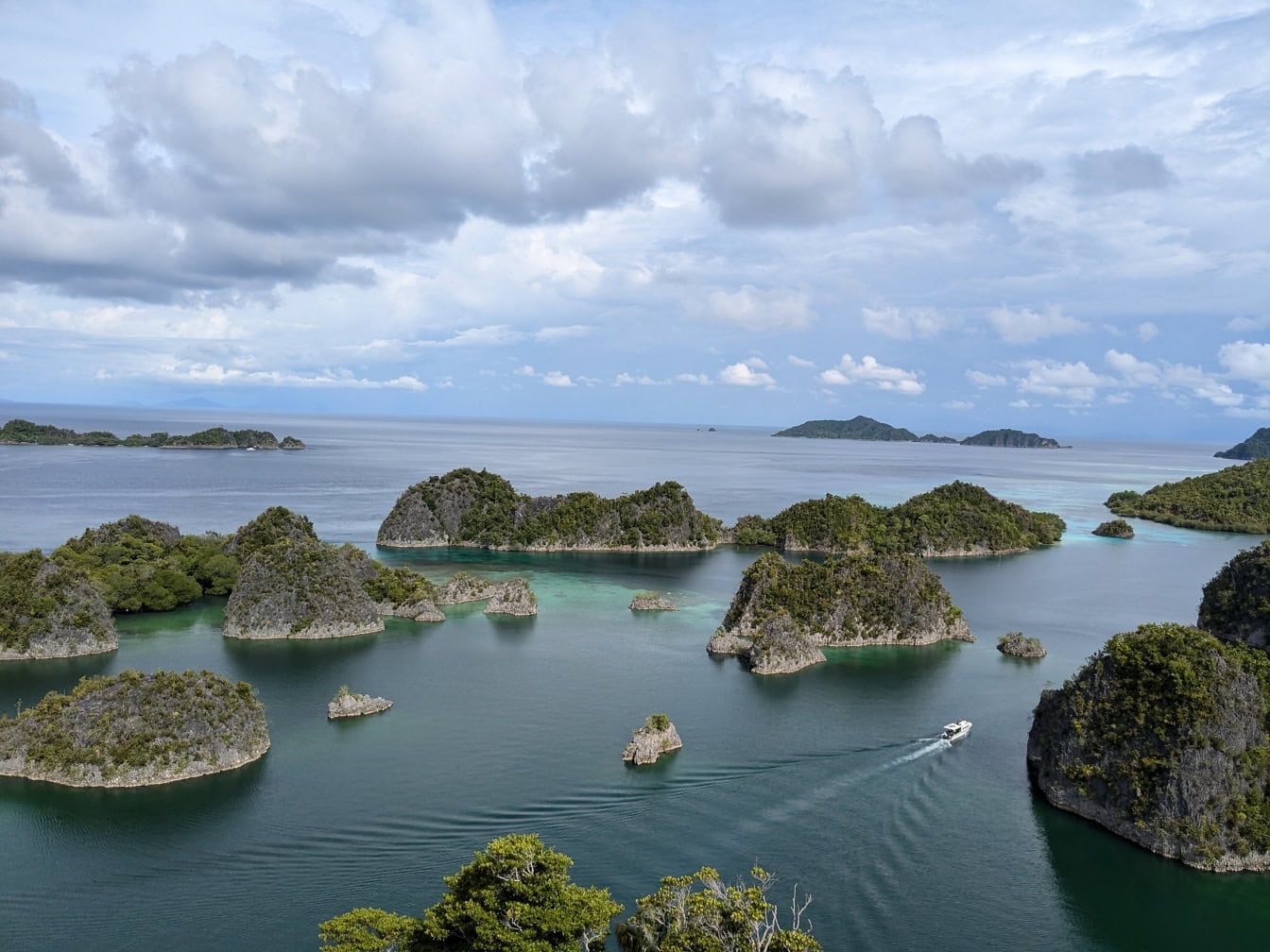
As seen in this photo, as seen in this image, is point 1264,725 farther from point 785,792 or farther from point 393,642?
point 393,642

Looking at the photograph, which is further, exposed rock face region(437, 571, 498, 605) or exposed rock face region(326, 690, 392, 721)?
exposed rock face region(437, 571, 498, 605)

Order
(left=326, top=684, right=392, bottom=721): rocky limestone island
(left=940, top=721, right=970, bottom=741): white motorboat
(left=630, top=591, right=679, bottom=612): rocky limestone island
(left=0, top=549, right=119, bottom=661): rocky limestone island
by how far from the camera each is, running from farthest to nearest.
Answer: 1. (left=630, top=591, right=679, bottom=612): rocky limestone island
2. (left=0, top=549, right=119, bottom=661): rocky limestone island
3. (left=326, top=684, right=392, bottom=721): rocky limestone island
4. (left=940, top=721, right=970, bottom=741): white motorboat

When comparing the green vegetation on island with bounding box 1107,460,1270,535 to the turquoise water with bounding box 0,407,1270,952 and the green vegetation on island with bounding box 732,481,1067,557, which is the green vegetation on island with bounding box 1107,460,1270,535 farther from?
the turquoise water with bounding box 0,407,1270,952

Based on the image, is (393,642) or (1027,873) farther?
(393,642)

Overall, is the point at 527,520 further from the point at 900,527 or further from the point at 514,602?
the point at 900,527

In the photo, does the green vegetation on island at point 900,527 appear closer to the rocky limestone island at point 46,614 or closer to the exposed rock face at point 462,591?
the exposed rock face at point 462,591

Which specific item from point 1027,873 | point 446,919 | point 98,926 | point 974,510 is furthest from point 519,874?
point 974,510

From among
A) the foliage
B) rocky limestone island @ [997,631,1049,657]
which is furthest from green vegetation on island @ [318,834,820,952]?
rocky limestone island @ [997,631,1049,657]
